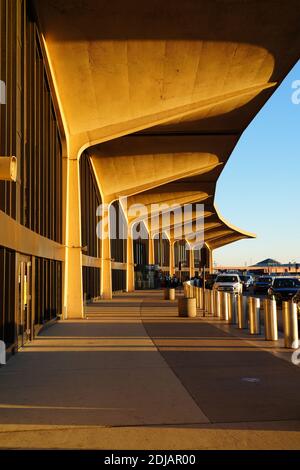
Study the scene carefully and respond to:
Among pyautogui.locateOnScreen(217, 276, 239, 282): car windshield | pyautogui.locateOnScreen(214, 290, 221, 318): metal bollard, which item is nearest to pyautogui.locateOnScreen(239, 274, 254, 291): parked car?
pyautogui.locateOnScreen(217, 276, 239, 282): car windshield

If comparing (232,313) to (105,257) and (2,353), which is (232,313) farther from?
(105,257)

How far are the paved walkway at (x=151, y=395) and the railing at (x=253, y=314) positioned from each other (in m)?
0.46

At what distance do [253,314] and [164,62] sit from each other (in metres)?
10.1

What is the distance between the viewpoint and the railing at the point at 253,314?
13.9 metres

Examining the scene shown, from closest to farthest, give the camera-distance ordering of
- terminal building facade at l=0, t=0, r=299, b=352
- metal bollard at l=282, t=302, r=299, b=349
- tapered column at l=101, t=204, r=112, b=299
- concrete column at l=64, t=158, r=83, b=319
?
terminal building facade at l=0, t=0, r=299, b=352, metal bollard at l=282, t=302, r=299, b=349, concrete column at l=64, t=158, r=83, b=319, tapered column at l=101, t=204, r=112, b=299

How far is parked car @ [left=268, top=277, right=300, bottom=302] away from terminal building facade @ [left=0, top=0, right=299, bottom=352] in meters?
8.75

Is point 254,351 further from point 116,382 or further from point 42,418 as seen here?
point 42,418

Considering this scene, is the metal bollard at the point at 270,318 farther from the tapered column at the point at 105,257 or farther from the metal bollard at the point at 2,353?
the tapered column at the point at 105,257

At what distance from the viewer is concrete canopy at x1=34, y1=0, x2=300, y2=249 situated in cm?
1872

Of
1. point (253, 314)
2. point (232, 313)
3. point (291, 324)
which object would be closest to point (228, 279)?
point (232, 313)

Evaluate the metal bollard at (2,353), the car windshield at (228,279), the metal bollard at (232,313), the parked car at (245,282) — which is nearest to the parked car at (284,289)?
the car windshield at (228,279)

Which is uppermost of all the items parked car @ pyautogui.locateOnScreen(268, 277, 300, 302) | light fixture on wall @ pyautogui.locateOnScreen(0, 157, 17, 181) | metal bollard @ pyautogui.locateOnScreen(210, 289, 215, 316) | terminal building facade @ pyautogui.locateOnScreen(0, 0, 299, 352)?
terminal building facade @ pyautogui.locateOnScreen(0, 0, 299, 352)

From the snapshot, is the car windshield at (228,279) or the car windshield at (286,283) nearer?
the car windshield at (286,283)

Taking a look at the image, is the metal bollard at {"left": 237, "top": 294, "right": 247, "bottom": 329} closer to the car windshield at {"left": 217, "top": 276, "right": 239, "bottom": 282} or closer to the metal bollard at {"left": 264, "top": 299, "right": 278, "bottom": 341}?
the metal bollard at {"left": 264, "top": 299, "right": 278, "bottom": 341}
